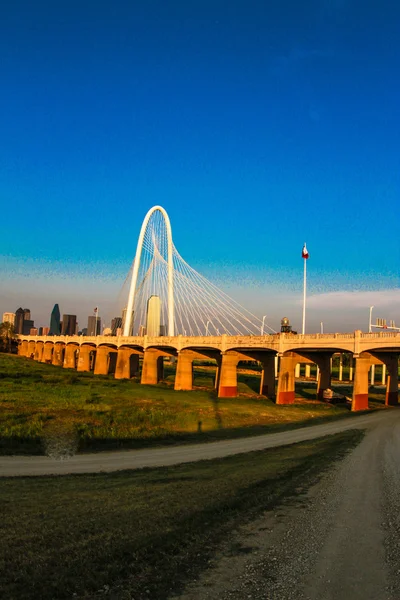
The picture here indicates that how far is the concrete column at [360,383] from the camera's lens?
181 ft

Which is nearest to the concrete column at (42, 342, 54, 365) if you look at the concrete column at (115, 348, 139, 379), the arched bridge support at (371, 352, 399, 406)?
the concrete column at (115, 348, 139, 379)

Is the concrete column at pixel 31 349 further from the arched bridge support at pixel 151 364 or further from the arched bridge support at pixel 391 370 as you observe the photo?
the arched bridge support at pixel 391 370

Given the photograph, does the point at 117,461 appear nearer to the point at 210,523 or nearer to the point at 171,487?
the point at 171,487

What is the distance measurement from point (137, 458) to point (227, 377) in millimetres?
50322

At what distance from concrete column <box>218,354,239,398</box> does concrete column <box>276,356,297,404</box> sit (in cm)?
1076

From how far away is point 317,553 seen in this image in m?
8.89

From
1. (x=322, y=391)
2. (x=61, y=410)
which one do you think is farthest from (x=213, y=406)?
(x=322, y=391)

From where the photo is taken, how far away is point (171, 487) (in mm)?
15164

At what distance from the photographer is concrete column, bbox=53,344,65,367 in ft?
534

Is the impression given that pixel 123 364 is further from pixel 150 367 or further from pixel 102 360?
pixel 102 360

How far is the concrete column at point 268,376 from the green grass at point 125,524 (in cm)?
6100

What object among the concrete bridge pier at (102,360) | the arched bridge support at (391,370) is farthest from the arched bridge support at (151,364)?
the arched bridge support at (391,370)

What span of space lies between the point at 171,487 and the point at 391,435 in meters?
22.4

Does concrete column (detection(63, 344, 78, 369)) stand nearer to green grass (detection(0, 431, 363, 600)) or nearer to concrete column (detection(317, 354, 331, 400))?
concrete column (detection(317, 354, 331, 400))
